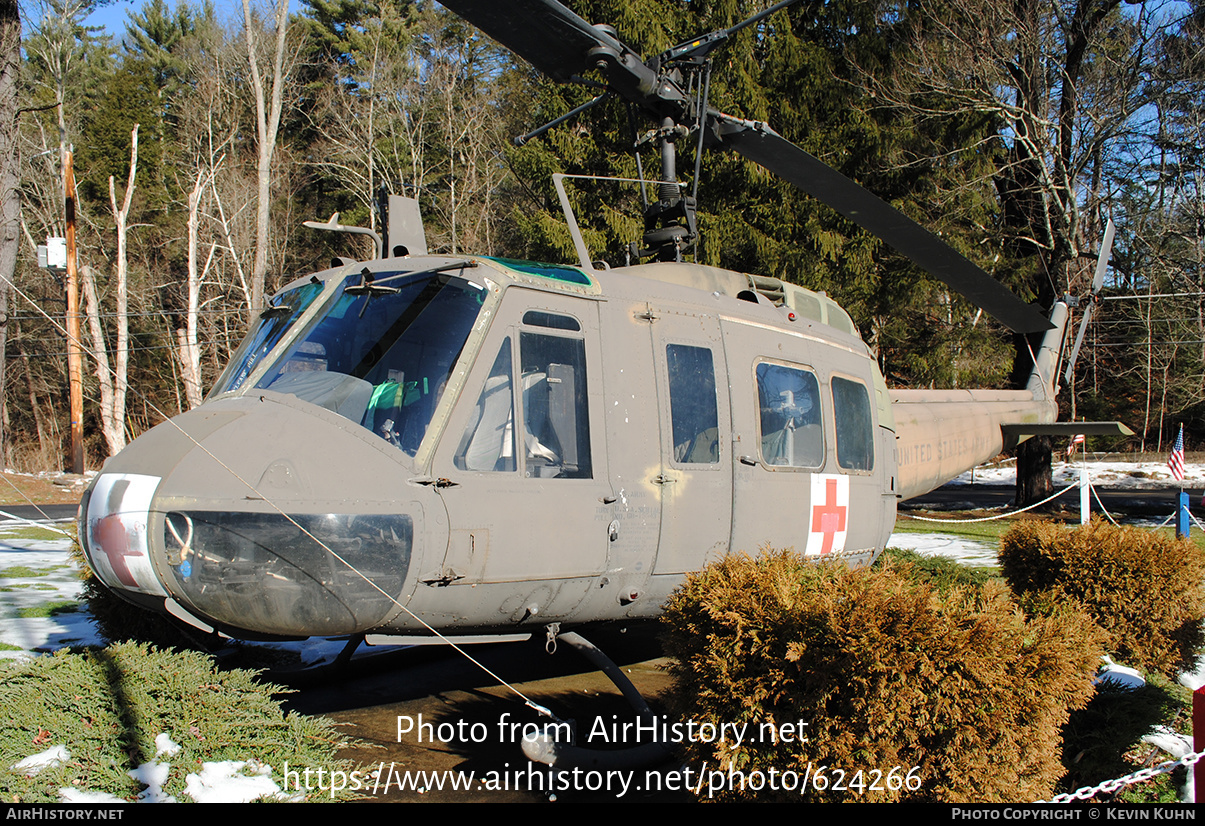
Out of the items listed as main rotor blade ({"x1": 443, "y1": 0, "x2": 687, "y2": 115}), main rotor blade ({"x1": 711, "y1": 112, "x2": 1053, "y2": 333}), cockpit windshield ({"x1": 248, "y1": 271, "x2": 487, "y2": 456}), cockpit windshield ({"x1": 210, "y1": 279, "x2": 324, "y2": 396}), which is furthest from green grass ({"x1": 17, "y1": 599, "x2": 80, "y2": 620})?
main rotor blade ({"x1": 711, "y1": 112, "x2": 1053, "y2": 333})

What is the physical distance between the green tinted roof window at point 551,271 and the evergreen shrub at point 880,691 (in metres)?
1.95

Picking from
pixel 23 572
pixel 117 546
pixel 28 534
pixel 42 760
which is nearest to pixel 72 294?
pixel 28 534

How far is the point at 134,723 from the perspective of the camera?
145 inches

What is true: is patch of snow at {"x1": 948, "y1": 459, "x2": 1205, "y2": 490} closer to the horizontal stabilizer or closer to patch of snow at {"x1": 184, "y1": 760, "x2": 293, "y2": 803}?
the horizontal stabilizer

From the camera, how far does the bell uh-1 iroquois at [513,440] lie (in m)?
3.31

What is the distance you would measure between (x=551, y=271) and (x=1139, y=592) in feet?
15.6

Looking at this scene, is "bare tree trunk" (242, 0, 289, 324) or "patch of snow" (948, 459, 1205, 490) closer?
"bare tree trunk" (242, 0, 289, 324)

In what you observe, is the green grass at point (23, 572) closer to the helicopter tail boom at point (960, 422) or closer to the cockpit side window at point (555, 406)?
the cockpit side window at point (555, 406)

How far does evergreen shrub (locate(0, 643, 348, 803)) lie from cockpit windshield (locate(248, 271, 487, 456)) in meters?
1.54

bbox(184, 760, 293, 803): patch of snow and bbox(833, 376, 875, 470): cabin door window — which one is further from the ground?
bbox(833, 376, 875, 470): cabin door window

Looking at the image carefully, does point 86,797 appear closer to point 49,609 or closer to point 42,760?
point 42,760

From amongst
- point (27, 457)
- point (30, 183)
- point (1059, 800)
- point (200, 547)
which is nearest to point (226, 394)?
point (200, 547)

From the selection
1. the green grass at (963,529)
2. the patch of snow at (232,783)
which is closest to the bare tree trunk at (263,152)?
the green grass at (963,529)

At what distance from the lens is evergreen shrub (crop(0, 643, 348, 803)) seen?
3.40m
